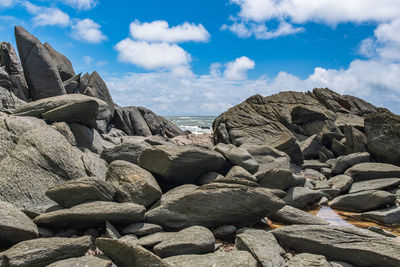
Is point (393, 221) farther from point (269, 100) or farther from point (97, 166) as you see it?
point (269, 100)

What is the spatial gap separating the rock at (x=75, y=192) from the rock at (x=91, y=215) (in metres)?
0.29

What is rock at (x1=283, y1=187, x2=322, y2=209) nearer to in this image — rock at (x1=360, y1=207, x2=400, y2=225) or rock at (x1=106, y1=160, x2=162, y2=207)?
rock at (x1=360, y1=207, x2=400, y2=225)

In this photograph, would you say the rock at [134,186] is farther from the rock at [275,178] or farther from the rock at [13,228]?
the rock at [275,178]

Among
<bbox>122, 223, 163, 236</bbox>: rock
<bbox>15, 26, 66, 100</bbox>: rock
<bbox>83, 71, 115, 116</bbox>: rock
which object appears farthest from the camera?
<bbox>83, 71, 115, 116</bbox>: rock

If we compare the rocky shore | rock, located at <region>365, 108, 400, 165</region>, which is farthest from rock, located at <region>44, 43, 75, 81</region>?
rock, located at <region>365, 108, 400, 165</region>

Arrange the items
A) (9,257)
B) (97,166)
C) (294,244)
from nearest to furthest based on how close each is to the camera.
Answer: (9,257), (294,244), (97,166)

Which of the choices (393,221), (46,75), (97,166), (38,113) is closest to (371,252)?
(393,221)

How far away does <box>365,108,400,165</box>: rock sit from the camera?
1661 cm

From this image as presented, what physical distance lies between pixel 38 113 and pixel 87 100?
2339mm

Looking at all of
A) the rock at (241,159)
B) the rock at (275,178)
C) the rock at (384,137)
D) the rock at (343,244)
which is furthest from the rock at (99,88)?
the rock at (343,244)

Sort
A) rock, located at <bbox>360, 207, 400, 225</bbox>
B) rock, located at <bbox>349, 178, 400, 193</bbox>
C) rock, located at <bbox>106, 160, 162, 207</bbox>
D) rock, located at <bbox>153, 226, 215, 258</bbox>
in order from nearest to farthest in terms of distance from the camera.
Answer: rock, located at <bbox>153, 226, 215, 258</bbox>
rock, located at <bbox>106, 160, 162, 207</bbox>
rock, located at <bbox>360, 207, 400, 225</bbox>
rock, located at <bbox>349, 178, 400, 193</bbox>

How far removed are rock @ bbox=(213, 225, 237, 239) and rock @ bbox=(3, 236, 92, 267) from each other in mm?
3152

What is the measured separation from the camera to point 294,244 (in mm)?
7113

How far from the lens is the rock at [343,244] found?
20.5ft
